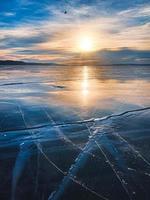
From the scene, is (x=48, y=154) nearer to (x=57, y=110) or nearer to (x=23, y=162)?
(x=23, y=162)

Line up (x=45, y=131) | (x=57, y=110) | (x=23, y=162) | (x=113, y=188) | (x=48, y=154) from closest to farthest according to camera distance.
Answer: (x=113, y=188)
(x=23, y=162)
(x=48, y=154)
(x=45, y=131)
(x=57, y=110)

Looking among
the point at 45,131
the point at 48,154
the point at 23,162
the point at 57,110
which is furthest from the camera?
the point at 57,110

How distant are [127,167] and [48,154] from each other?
7.15ft

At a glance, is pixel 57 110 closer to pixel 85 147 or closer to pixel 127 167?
pixel 85 147

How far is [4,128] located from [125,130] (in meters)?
4.34

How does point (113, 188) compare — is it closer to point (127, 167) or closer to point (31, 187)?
point (127, 167)

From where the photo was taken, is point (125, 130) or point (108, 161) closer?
point (108, 161)

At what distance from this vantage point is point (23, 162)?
7.20 m

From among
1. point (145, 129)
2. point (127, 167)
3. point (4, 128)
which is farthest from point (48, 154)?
point (145, 129)

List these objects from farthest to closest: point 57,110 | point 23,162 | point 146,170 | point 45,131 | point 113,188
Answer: point 57,110
point 45,131
point 23,162
point 146,170
point 113,188

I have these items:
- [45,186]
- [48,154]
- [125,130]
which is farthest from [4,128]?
[45,186]

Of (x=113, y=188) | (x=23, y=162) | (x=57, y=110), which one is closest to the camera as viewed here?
(x=113, y=188)

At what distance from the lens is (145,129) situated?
10.2 m

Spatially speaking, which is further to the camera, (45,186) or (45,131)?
(45,131)
